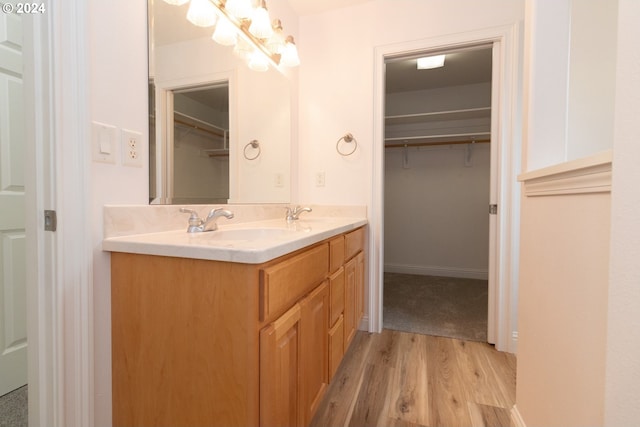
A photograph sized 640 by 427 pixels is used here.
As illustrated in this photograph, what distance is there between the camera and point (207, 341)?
811mm

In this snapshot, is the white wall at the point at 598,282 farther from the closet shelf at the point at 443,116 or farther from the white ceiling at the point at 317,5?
the closet shelf at the point at 443,116

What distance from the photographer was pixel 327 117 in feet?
7.39

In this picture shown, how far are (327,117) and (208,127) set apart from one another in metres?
1.05

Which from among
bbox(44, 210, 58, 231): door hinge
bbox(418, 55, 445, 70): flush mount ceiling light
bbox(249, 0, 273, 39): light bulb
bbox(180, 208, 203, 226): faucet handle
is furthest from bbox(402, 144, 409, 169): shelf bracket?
bbox(44, 210, 58, 231): door hinge

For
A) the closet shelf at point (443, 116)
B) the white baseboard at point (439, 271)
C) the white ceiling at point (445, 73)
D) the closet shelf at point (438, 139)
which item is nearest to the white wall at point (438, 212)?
the white baseboard at point (439, 271)

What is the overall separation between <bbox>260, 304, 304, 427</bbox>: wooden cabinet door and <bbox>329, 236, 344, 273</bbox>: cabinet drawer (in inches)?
15.2

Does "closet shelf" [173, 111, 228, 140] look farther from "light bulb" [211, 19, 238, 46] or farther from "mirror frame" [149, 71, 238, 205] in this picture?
"light bulb" [211, 19, 238, 46]

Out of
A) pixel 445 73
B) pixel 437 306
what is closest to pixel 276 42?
pixel 445 73

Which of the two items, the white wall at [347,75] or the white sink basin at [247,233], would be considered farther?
the white wall at [347,75]

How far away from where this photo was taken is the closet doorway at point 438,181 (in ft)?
10.5

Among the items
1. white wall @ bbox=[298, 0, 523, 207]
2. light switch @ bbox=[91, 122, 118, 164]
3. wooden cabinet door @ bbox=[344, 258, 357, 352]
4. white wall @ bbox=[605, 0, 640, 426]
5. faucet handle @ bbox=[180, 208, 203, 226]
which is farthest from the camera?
white wall @ bbox=[298, 0, 523, 207]

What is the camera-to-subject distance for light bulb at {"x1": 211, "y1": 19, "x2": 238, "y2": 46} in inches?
56.2

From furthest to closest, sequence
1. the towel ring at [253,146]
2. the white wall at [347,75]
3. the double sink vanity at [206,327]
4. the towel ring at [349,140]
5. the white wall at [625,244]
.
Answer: the towel ring at [349,140] < the white wall at [347,75] < the towel ring at [253,146] < the double sink vanity at [206,327] < the white wall at [625,244]

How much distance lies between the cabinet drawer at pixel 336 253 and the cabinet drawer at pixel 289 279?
10 centimetres
